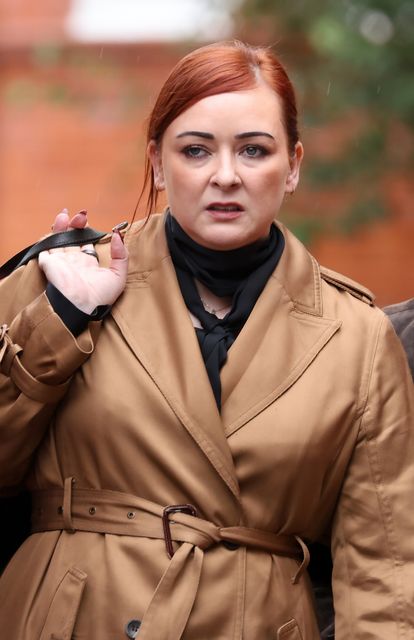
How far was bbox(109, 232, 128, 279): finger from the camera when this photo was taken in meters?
3.18

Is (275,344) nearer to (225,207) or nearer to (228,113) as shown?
(225,207)

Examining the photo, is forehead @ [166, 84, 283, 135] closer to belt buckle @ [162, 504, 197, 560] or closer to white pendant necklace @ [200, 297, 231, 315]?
white pendant necklace @ [200, 297, 231, 315]

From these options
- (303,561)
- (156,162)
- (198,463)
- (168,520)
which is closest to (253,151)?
(156,162)

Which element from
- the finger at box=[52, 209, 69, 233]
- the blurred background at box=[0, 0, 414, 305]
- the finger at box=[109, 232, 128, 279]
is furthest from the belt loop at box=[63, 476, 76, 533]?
the blurred background at box=[0, 0, 414, 305]

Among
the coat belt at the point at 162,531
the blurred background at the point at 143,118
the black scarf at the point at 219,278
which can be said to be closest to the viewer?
the coat belt at the point at 162,531

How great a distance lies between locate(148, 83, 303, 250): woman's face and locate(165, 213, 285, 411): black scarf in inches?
2.0

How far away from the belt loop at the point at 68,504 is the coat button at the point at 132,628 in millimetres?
265

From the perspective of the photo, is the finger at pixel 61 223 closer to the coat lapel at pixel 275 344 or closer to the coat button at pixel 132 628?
the coat lapel at pixel 275 344

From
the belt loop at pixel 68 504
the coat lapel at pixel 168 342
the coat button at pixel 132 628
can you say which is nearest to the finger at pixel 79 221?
the coat lapel at pixel 168 342

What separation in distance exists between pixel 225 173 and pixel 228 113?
5.9 inches

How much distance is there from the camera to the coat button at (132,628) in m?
3.00

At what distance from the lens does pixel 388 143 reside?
11195mm

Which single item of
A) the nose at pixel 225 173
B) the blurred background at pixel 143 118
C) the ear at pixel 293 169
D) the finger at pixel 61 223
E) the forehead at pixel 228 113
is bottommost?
the blurred background at pixel 143 118

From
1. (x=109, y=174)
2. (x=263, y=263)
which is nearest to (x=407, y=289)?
(x=109, y=174)
